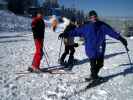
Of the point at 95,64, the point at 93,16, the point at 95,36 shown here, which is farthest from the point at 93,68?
the point at 93,16

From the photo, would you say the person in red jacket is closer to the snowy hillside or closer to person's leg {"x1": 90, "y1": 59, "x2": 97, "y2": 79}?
the snowy hillside

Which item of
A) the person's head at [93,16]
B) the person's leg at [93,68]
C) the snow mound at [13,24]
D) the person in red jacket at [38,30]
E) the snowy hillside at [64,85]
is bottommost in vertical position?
the snow mound at [13,24]

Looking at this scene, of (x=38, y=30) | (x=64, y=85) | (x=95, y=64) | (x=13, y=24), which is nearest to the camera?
(x=64, y=85)

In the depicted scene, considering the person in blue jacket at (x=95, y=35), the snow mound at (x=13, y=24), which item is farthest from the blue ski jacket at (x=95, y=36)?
the snow mound at (x=13, y=24)

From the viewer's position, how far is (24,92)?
Answer: 289 inches

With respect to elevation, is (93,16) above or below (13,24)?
above

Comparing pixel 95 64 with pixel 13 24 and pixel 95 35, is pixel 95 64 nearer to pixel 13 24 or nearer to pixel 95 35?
pixel 95 35

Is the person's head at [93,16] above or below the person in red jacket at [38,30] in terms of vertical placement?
above

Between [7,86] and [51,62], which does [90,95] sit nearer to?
[7,86]

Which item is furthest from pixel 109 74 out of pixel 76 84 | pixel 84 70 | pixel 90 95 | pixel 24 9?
pixel 24 9

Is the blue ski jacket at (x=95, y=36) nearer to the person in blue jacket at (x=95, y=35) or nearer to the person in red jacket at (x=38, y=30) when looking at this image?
the person in blue jacket at (x=95, y=35)

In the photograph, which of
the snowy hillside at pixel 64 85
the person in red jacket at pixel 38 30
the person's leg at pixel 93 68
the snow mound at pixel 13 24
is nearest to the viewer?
the snowy hillside at pixel 64 85

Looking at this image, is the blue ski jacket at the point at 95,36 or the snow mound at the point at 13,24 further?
the snow mound at the point at 13,24

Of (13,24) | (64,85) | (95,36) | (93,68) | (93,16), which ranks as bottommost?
(13,24)
